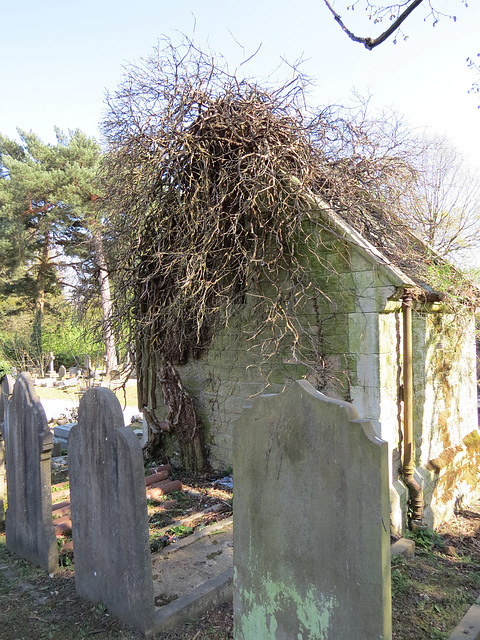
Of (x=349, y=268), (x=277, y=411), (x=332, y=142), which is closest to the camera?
(x=277, y=411)

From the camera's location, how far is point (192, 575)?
12.9 feet

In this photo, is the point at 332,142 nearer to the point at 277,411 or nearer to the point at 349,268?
the point at 349,268

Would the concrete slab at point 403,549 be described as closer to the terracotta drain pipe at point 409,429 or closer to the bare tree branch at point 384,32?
the terracotta drain pipe at point 409,429

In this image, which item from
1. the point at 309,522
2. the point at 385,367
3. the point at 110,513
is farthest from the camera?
the point at 385,367

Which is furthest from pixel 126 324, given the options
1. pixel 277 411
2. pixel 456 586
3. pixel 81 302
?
pixel 456 586

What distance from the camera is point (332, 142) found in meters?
6.35

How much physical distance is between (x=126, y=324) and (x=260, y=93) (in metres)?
3.64

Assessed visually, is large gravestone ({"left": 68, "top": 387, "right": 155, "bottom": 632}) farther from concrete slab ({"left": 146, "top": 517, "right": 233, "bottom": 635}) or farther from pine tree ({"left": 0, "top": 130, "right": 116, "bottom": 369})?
pine tree ({"left": 0, "top": 130, "right": 116, "bottom": 369})

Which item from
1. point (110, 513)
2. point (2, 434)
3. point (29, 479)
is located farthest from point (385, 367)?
point (2, 434)

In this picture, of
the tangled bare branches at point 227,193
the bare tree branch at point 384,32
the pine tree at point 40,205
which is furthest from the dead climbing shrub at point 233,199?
the pine tree at point 40,205

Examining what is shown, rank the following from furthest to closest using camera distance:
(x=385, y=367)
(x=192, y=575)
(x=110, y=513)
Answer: (x=385, y=367) < (x=192, y=575) < (x=110, y=513)

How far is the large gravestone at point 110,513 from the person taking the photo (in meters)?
3.11

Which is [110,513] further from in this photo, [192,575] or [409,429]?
[409,429]

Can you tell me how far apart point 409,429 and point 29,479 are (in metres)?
4.11
